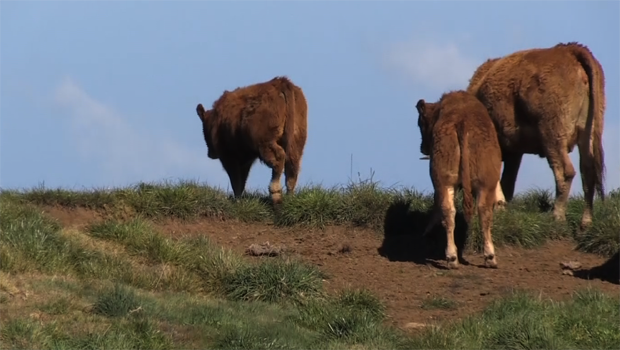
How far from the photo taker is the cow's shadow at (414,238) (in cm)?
1153

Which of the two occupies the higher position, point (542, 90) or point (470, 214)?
point (542, 90)

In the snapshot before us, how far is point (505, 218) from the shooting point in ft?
39.6

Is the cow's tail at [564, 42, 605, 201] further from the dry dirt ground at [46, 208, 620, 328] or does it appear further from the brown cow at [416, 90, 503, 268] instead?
the brown cow at [416, 90, 503, 268]

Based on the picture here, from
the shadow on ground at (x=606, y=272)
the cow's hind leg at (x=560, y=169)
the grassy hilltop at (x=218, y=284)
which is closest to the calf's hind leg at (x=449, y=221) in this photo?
the grassy hilltop at (x=218, y=284)

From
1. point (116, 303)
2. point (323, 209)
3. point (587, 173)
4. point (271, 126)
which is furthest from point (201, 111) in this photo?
point (116, 303)

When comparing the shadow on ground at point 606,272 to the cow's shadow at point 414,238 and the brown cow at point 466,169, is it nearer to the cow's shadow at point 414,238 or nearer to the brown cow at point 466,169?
the brown cow at point 466,169

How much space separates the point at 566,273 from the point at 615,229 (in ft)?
3.62

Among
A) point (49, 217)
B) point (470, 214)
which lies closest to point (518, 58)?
point (470, 214)

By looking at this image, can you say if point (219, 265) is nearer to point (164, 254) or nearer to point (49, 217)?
point (164, 254)

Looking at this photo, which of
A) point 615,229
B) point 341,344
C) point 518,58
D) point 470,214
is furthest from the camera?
point 518,58

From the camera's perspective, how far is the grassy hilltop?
26.2ft

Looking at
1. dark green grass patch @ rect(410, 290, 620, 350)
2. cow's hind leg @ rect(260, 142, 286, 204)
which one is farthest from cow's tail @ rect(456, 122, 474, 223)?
Result: cow's hind leg @ rect(260, 142, 286, 204)

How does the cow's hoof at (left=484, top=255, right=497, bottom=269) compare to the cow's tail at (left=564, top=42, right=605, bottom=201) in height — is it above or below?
below

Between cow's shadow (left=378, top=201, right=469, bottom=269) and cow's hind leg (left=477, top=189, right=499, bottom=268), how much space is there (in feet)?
1.03
